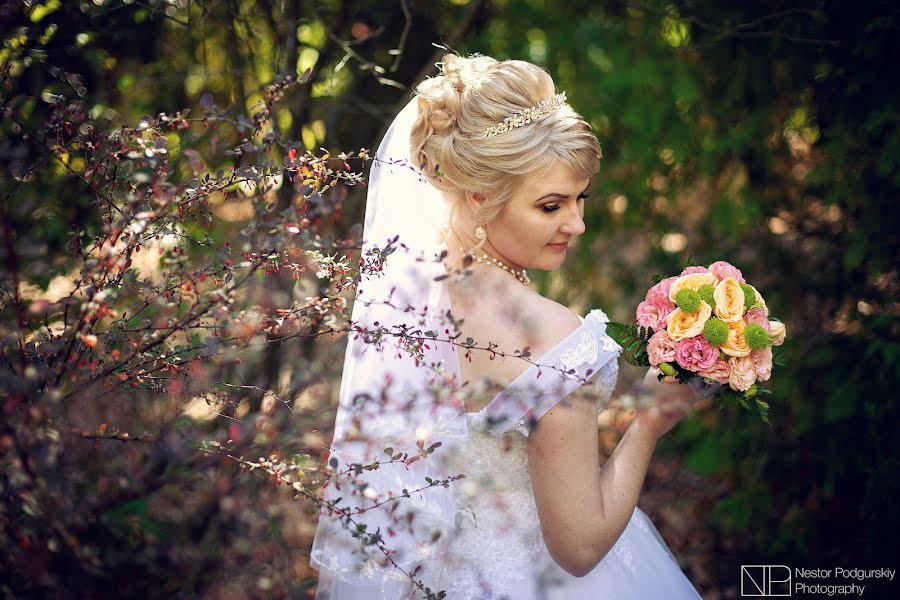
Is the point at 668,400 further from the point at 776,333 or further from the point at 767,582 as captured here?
the point at 767,582

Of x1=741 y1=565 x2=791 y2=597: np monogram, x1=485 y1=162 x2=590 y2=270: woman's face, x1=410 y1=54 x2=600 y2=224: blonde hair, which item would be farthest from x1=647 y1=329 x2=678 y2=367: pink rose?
x1=741 y1=565 x2=791 y2=597: np monogram

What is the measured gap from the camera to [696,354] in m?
2.01

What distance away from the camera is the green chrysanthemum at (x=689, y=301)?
203cm

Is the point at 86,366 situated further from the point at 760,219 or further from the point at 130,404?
the point at 760,219

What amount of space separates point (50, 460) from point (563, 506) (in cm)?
125

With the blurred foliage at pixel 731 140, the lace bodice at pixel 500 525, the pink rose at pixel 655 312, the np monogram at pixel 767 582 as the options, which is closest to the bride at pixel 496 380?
the lace bodice at pixel 500 525

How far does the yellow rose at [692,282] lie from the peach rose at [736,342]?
133 mm

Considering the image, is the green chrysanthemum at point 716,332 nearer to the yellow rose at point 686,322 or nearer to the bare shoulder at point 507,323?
the yellow rose at point 686,322

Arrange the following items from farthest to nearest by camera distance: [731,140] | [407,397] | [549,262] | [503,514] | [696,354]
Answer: [731,140] < [549,262] < [503,514] < [696,354] < [407,397]

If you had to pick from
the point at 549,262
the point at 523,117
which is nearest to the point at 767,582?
the point at 549,262

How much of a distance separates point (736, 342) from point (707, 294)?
0.15m

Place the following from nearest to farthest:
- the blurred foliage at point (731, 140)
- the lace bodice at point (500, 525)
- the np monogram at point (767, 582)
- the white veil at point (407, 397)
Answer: the white veil at point (407, 397) → the lace bodice at point (500, 525) → the blurred foliage at point (731, 140) → the np monogram at point (767, 582)

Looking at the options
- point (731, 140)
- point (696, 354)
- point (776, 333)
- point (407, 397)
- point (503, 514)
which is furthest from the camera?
point (731, 140)

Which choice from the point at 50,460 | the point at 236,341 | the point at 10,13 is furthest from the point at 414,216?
the point at 50,460
